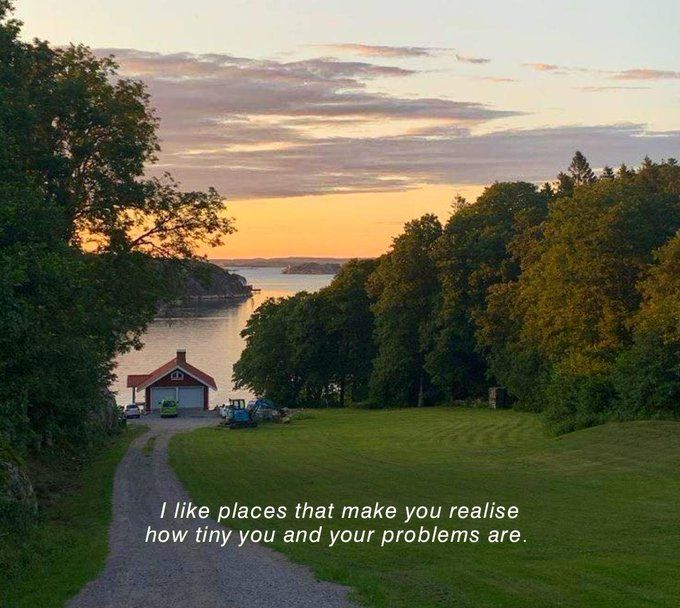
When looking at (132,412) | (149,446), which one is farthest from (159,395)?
(149,446)

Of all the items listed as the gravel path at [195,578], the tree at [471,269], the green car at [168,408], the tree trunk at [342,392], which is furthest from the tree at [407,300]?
the gravel path at [195,578]

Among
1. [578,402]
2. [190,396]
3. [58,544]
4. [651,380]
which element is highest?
[651,380]

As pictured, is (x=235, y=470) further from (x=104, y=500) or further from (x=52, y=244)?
(x=52, y=244)

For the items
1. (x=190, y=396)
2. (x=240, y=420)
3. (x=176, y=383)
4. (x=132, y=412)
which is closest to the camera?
(x=240, y=420)

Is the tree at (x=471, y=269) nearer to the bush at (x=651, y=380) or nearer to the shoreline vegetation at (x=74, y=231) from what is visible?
the bush at (x=651, y=380)

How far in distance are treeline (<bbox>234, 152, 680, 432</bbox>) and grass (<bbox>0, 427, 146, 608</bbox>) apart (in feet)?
82.9

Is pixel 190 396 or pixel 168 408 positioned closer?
pixel 168 408

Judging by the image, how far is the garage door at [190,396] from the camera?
8644cm

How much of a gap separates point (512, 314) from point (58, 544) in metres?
44.8

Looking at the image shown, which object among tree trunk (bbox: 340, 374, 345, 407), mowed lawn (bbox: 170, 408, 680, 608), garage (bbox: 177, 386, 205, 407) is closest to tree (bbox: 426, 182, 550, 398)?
mowed lawn (bbox: 170, 408, 680, 608)

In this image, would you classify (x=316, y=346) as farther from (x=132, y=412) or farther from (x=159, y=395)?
(x=159, y=395)

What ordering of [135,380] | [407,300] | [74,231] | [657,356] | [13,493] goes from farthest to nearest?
[135,380] → [407,300] → [657,356] → [74,231] → [13,493]

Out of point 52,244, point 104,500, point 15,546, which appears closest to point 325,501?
point 104,500

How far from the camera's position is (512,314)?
61.0 metres
